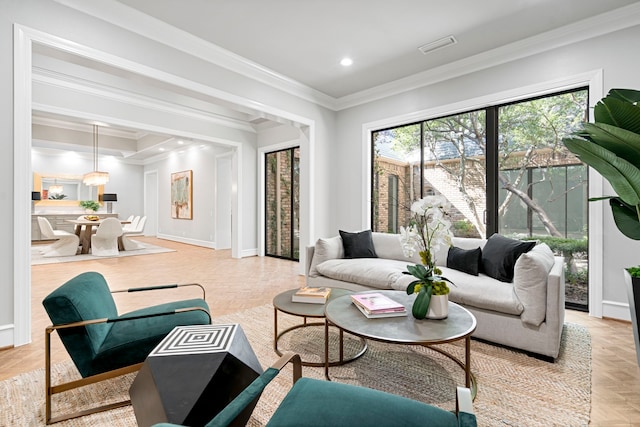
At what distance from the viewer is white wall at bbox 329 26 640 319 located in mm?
3117

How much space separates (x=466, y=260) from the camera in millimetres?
3111

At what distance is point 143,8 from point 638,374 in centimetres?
503

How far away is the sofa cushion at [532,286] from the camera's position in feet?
7.50

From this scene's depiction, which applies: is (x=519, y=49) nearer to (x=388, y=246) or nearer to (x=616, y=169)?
(x=616, y=169)

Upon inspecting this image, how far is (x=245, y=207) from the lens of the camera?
726cm

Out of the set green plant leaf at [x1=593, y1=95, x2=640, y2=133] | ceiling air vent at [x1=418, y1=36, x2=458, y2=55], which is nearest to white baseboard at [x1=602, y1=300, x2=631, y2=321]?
green plant leaf at [x1=593, y1=95, x2=640, y2=133]

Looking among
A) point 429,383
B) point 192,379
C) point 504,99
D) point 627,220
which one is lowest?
point 429,383

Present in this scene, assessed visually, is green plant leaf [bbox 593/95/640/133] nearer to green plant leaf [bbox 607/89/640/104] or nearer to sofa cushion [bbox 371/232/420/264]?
green plant leaf [bbox 607/89/640/104]

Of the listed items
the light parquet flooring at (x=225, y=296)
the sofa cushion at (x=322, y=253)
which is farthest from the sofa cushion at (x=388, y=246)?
the light parquet flooring at (x=225, y=296)

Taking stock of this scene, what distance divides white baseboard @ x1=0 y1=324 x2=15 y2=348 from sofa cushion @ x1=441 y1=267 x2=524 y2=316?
11.6 feet

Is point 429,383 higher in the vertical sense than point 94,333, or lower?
lower

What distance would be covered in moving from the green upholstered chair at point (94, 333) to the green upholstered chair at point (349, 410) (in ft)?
3.42

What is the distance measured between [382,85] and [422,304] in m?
3.97

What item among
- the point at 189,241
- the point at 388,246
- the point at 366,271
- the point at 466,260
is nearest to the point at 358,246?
the point at 388,246
